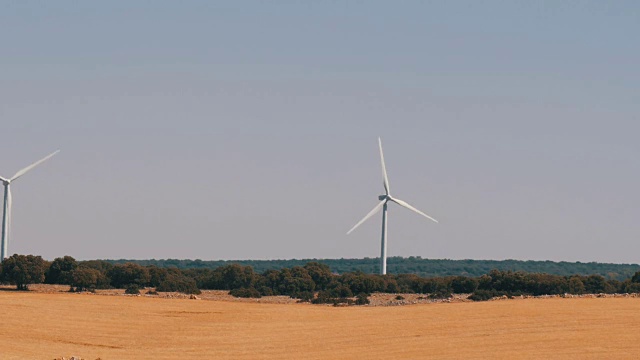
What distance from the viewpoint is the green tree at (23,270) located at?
9894 centimetres

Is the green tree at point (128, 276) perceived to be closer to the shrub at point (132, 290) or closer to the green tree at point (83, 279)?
the green tree at point (83, 279)

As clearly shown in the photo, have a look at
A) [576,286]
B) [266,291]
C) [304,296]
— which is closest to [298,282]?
[266,291]

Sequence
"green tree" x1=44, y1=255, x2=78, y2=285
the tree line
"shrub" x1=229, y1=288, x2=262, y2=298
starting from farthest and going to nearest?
1. "green tree" x1=44, y1=255, x2=78, y2=285
2. "shrub" x1=229, y1=288, x2=262, y2=298
3. the tree line

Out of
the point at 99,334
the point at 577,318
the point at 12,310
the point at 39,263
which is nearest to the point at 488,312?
the point at 577,318

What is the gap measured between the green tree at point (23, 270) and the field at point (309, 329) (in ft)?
42.7

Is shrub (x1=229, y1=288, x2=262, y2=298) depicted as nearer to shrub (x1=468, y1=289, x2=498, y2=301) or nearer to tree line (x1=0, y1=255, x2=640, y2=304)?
tree line (x1=0, y1=255, x2=640, y2=304)

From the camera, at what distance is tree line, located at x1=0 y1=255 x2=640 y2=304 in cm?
9631

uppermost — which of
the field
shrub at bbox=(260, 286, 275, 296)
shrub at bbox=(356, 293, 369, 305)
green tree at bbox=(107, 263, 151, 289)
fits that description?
green tree at bbox=(107, 263, 151, 289)

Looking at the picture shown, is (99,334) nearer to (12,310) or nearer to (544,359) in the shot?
(12,310)

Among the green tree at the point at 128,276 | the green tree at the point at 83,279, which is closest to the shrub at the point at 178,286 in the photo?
the green tree at the point at 128,276

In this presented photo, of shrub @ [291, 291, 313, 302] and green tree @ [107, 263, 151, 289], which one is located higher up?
green tree @ [107, 263, 151, 289]

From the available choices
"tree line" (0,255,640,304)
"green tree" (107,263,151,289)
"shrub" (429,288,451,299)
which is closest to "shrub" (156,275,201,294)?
"tree line" (0,255,640,304)

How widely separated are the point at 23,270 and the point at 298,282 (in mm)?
23755

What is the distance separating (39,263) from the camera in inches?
4048
